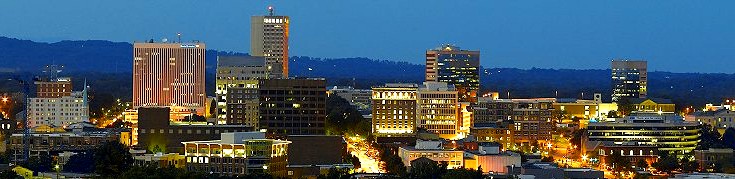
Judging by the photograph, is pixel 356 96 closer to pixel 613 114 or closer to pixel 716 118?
pixel 613 114

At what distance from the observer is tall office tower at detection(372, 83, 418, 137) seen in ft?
470

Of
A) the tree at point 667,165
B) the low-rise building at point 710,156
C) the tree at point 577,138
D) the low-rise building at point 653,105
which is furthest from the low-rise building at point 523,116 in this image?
the low-rise building at point 653,105

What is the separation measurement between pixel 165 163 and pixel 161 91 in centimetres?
7778

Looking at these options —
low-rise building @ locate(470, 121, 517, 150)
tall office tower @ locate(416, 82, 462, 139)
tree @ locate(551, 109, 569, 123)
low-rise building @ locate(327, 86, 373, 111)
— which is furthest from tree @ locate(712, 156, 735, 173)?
low-rise building @ locate(327, 86, 373, 111)

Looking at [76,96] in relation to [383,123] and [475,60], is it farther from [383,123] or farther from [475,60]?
[475,60]

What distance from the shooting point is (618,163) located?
124312mm

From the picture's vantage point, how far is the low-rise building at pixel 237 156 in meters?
100

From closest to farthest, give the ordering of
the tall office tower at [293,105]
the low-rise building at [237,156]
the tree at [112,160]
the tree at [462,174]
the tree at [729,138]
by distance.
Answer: the tree at [112,160]
the tree at [462,174]
the low-rise building at [237,156]
the tall office tower at [293,105]
the tree at [729,138]

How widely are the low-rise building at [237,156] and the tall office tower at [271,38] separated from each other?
79.6m

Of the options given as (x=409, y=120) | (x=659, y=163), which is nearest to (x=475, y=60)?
(x=409, y=120)

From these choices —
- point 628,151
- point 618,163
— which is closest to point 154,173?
point 618,163

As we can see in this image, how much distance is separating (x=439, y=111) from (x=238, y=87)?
632 inches

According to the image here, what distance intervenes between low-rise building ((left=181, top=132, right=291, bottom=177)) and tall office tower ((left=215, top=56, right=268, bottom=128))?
27547 mm

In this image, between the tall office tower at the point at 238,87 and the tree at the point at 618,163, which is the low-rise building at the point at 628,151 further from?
the tall office tower at the point at 238,87
